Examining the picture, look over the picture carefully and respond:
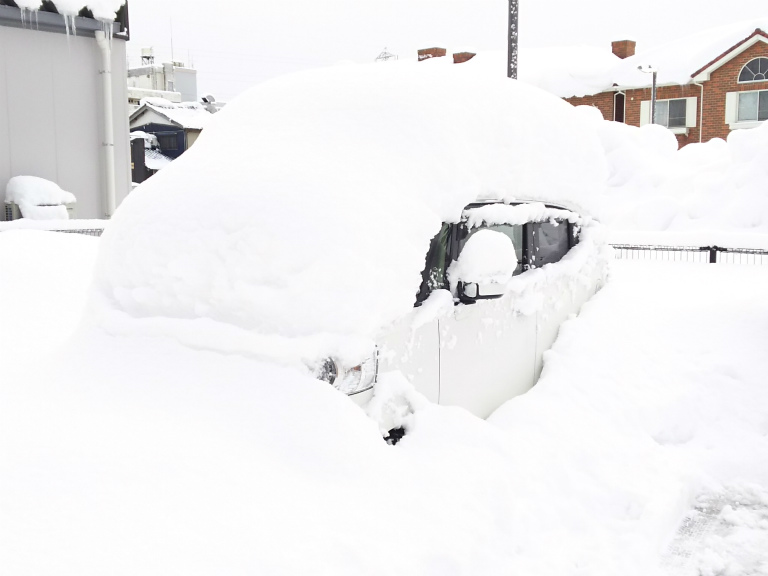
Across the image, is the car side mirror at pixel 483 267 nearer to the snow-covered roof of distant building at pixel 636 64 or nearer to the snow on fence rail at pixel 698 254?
the snow on fence rail at pixel 698 254

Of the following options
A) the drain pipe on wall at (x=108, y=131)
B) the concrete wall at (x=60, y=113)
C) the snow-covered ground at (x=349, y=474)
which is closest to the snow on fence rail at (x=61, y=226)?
the concrete wall at (x=60, y=113)

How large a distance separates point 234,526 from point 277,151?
222 centimetres

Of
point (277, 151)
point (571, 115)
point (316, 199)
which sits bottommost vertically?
point (316, 199)

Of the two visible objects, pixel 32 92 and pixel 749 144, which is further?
pixel 749 144

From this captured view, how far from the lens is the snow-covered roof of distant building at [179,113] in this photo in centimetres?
3194

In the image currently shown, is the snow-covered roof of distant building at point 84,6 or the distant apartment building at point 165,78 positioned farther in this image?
the distant apartment building at point 165,78

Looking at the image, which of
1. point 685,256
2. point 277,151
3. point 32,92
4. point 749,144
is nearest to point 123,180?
point 32,92

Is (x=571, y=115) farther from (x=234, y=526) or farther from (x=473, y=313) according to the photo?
(x=234, y=526)

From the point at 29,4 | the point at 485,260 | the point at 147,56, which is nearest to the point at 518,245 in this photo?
the point at 485,260

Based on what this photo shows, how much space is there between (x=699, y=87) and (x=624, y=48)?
683 centimetres

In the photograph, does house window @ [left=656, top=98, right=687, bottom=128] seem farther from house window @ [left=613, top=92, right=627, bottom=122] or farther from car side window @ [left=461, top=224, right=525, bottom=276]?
car side window @ [left=461, top=224, right=525, bottom=276]

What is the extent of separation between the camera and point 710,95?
108 feet

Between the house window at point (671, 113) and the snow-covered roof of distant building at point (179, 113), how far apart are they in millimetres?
20795

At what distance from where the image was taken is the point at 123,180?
15.4 metres
